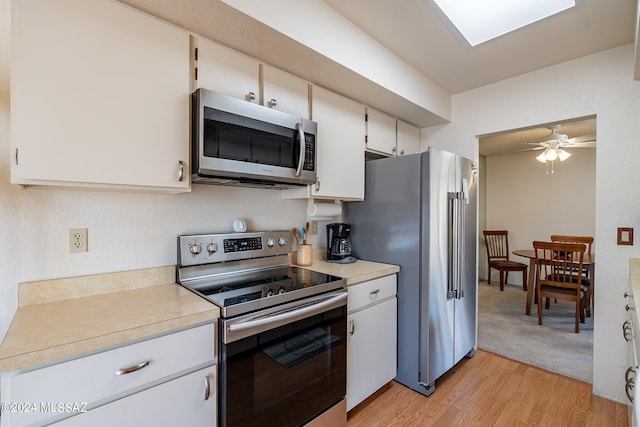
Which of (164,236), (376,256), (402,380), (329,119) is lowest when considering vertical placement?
(402,380)

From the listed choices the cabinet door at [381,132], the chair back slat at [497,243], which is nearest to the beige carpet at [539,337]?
the chair back slat at [497,243]

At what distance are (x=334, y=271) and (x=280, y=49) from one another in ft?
4.38

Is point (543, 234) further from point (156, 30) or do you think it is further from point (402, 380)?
point (156, 30)

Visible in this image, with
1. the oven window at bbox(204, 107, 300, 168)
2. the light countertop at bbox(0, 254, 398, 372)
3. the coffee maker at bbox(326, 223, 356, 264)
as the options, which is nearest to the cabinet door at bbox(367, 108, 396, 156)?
the coffee maker at bbox(326, 223, 356, 264)

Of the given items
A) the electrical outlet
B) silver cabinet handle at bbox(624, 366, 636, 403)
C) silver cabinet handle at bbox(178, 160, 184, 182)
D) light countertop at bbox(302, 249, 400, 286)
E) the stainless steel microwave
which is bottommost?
silver cabinet handle at bbox(624, 366, 636, 403)

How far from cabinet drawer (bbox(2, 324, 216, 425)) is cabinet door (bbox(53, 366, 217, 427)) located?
42 mm

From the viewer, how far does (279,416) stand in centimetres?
138

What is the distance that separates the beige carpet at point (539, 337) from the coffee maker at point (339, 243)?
172cm

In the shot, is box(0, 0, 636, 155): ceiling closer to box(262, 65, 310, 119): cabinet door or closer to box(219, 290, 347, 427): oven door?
box(262, 65, 310, 119): cabinet door

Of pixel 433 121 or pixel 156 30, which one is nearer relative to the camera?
pixel 156 30

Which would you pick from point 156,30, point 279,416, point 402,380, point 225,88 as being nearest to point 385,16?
point 225,88

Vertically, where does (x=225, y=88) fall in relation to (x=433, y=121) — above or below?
below

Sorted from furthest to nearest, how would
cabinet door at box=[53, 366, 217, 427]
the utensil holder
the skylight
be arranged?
the utensil holder
the skylight
cabinet door at box=[53, 366, 217, 427]

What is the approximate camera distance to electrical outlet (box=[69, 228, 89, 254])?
1335mm
